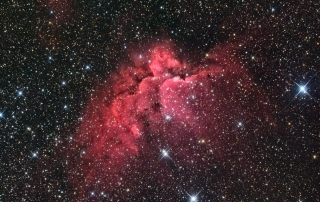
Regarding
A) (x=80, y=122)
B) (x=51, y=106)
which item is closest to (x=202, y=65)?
(x=80, y=122)

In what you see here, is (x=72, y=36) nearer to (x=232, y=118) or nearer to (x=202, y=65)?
(x=202, y=65)

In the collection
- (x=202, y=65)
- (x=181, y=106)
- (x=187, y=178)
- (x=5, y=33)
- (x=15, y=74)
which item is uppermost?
(x=5, y=33)

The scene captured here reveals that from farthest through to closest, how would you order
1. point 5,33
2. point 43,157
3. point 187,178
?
point 187,178 < point 43,157 < point 5,33

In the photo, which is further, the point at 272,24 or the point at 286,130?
the point at 286,130

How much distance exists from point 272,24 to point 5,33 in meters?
3.34

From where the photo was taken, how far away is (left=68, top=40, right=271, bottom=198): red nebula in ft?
12.8

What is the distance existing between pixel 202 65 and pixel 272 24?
3.36ft

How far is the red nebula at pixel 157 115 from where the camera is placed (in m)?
3.92

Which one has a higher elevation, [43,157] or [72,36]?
[72,36]

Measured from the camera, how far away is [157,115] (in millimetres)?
4027

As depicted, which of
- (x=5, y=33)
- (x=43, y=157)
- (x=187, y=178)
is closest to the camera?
(x=5, y=33)

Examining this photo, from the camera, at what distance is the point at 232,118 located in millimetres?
4113

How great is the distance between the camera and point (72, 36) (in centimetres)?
374

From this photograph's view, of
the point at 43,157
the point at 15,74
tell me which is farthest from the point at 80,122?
the point at 15,74
